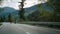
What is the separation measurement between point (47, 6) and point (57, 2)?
2362mm

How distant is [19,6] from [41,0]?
70.9 m

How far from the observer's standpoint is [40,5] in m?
43.0

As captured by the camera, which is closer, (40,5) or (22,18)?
(40,5)

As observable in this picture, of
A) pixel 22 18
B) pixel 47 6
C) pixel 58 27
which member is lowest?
pixel 22 18

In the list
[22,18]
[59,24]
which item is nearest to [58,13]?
[59,24]

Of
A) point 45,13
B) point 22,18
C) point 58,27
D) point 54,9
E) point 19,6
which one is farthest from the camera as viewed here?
point 22,18

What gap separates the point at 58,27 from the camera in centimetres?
3553

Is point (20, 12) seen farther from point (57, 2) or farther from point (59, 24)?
point (59, 24)

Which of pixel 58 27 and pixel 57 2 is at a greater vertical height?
pixel 57 2

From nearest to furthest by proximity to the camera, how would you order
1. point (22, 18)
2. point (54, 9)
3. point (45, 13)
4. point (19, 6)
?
point (54, 9)
point (45, 13)
point (19, 6)
point (22, 18)

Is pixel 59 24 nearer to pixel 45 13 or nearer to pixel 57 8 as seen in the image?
pixel 57 8

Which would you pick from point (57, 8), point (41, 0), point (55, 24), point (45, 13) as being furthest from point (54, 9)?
point (45, 13)

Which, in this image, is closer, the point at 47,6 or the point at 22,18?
the point at 47,6

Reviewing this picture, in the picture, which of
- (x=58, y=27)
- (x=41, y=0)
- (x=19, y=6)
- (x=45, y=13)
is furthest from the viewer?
(x=19, y=6)
